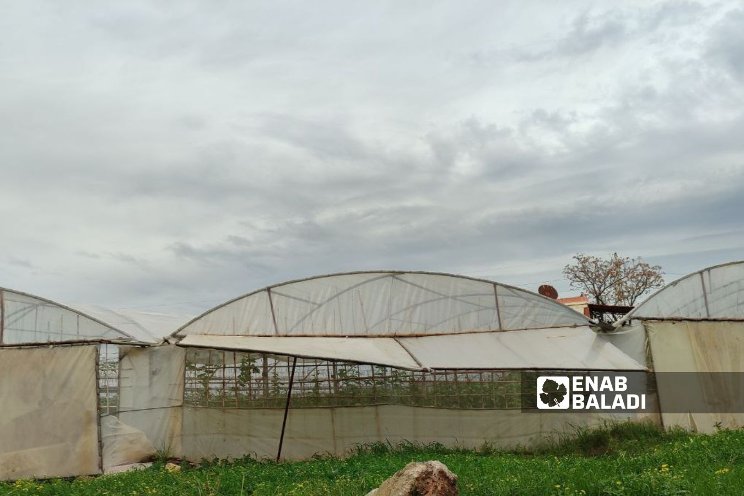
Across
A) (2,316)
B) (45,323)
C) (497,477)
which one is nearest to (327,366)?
(45,323)

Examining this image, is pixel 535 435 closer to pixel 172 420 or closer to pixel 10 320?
pixel 172 420

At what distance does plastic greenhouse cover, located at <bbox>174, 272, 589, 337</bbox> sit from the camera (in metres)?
13.6

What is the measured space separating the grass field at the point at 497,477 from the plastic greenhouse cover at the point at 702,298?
12.2 ft

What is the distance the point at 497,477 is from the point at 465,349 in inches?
208

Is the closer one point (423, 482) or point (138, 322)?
point (423, 482)

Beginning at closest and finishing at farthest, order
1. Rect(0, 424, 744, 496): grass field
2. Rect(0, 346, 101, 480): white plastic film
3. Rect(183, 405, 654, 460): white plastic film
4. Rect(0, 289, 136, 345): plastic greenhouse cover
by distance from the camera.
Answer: Rect(0, 424, 744, 496): grass field
Rect(0, 346, 101, 480): white plastic film
Rect(0, 289, 136, 345): plastic greenhouse cover
Rect(183, 405, 654, 460): white plastic film

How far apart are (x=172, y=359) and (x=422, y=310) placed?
16.3 ft

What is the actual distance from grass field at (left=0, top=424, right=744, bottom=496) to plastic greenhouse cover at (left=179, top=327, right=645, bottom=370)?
1.66 metres

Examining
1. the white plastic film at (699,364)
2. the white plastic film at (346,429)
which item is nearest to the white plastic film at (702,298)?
the white plastic film at (699,364)

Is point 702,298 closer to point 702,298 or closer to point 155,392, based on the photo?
point 702,298

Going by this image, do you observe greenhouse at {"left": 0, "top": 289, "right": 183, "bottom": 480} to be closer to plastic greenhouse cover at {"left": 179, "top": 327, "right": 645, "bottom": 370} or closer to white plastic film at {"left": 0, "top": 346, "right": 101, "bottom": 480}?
white plastic film at {"left": 0, "top": 346, "right": 101, "bottom": 480}

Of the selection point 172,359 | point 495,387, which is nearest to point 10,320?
point 172,359

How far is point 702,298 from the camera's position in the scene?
49.0 ft

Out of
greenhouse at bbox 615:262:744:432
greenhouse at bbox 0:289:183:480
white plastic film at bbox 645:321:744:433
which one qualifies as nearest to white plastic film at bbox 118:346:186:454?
greenhouse at bbox 0:289:183:480
